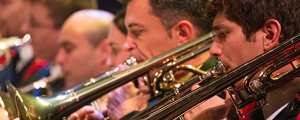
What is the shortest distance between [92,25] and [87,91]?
4.58 ft

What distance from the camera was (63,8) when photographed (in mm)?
4211

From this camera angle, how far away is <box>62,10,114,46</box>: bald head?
3.76 meters

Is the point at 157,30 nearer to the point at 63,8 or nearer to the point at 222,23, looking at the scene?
the point at 222,23

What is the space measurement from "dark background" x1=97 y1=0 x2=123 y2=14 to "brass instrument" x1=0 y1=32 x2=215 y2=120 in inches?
51.7

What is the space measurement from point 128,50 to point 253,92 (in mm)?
1219

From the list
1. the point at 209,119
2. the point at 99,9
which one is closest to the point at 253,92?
the point at 209,119

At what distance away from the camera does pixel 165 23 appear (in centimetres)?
278

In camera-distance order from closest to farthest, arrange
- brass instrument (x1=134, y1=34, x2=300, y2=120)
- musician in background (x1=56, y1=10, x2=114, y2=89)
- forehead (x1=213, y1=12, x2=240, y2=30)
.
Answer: brass instrument (x1=134, y1=34, x2=300, y2=120) < forehead (x1=213, y1=12, x2=240, y2=30) < musician in background (x1=56, y1=10, x2=114, y2=89)

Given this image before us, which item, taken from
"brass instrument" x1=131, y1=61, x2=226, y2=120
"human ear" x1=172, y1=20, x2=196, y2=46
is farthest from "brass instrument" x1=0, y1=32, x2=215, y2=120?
"brass instrument" x1=131, y1=61, x2=226, y2=120

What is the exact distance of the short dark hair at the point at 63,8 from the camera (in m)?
4.16

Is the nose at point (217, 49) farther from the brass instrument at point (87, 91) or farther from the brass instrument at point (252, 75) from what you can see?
the brass instrument at point (87, 91)

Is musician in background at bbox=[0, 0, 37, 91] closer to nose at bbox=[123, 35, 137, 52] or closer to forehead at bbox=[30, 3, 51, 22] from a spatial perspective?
forehead at bbox=[30, 3, 51, 22]

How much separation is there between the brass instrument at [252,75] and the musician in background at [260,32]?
5cm

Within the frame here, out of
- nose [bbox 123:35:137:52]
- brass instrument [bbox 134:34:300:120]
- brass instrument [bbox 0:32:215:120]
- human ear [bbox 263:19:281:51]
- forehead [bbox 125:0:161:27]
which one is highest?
forehead [bbox 125:0:161:27]
